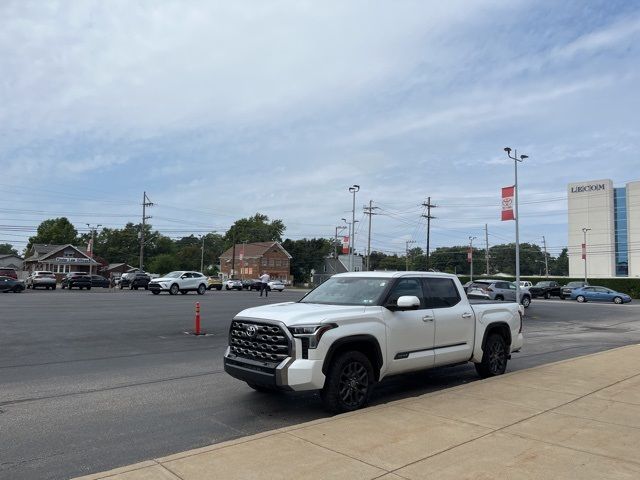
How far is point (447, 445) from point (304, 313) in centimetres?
220

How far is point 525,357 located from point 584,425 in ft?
20.2

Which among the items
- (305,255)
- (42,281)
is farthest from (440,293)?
(305,255)

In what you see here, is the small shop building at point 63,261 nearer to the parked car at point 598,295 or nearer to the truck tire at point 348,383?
the parked car at point 598,295

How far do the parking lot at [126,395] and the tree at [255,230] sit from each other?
113 m

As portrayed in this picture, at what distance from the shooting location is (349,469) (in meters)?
4.18

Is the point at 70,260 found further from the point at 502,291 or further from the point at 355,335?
the point at 355,335

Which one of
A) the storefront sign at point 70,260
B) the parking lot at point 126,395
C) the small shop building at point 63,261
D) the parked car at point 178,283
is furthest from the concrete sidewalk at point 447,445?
the storefront sign at point 70,260

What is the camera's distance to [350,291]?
7188 millimetres

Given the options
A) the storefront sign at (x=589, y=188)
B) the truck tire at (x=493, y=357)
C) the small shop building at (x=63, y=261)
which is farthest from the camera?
the storefront sign at (x=589, y=188)

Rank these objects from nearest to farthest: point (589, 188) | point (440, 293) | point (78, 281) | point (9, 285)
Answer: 1. point (440, 293)
2. point (9, 285)
3. point (78, 281)
4. point (589, 188)

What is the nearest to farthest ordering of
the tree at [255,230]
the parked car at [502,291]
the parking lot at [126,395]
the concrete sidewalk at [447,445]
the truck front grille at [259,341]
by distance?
the concrete sidewalk at [447,445]
the parking lot at [126,395]
the truck front grille at [259,341]
the parked car at [502,291]
the tree at [255,230]

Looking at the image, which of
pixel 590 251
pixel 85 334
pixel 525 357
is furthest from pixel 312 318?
pixel 590 251

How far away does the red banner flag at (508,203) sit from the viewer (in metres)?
30.1

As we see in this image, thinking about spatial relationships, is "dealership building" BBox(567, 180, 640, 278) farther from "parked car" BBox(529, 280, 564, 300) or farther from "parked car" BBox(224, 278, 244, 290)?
"parked car" BBox(224, 278, 244, 290)
